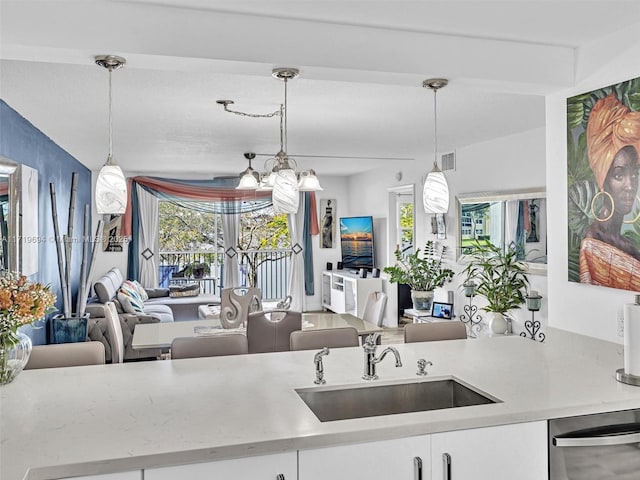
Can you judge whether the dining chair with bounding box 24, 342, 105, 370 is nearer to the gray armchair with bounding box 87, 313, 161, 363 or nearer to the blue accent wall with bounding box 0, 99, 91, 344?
the blue accent wall with bounding box 0, 99, 91, 344

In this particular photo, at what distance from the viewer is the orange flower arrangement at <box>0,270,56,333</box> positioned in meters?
2.02

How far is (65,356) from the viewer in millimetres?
2562

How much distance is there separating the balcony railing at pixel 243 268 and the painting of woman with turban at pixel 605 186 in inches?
269

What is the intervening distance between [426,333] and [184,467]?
1895 mm

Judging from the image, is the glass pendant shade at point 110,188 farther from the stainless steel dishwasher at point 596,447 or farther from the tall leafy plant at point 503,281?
the tall leafy plant at point 503,281

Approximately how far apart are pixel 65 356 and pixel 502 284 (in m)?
4.00

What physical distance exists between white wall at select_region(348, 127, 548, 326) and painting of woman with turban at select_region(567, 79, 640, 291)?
139 centimetres

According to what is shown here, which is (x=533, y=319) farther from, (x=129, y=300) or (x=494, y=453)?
(x=129, y=300)

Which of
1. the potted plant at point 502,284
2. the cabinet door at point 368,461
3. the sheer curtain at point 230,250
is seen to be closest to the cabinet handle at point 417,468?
the cabinet door at point 368,461

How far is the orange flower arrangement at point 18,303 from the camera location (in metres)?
2.02

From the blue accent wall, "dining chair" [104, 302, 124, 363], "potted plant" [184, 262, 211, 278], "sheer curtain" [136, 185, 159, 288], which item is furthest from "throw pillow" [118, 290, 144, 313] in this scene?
"potted plant" [184, 262, 211, 278]

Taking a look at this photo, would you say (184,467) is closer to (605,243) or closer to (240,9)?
(240,9)

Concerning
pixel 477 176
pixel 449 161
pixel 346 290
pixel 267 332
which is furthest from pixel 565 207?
pixel 346 290

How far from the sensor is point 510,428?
1.79m
